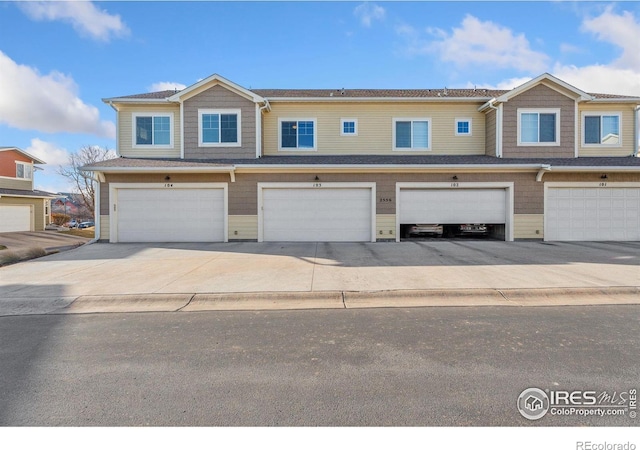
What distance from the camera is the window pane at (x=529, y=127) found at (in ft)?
47.9

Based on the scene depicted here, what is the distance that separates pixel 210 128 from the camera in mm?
14680

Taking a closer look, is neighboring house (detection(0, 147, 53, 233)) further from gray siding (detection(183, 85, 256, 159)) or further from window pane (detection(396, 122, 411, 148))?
window pane (detection(396, 122, 411, 148))

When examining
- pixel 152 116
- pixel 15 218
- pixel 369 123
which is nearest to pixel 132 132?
pixel 152 116

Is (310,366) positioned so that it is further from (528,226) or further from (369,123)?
(369,123)

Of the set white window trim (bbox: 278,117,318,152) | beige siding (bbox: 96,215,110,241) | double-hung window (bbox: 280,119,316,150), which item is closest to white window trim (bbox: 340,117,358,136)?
white window trim (bbox: 278,117,318,152)

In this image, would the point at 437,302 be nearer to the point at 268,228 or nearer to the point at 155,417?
the point at 155,417

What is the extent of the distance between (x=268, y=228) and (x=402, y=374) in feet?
36.6

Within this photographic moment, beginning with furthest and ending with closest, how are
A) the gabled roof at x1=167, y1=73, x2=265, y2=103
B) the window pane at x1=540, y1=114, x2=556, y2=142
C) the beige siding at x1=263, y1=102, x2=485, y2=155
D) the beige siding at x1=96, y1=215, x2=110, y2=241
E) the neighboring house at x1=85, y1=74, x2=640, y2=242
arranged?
the beige siding at x1=263, y1=102, x2=485, y2=155, the window pane at x1=540, y1=114, x2=556, y2=142, the gabled roof at x1=167, y1=73, x2=265, y2=103, the beige siding at x1=96, y1=215, x2=110, y2=241, the neighboring house at x1=85, y1=74, x2=640, y2=242

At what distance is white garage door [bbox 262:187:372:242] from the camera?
546 inches

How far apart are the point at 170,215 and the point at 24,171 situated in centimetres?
2074

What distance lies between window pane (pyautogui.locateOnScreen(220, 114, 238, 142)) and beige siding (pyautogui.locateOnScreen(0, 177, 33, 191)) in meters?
20.0

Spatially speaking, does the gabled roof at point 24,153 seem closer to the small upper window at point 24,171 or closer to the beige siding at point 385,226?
the small upper window at point 24,171

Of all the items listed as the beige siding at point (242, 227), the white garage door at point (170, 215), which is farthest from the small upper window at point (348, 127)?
the white garage door at point (170, 215)

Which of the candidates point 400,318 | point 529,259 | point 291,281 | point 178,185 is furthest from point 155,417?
point 178,185
